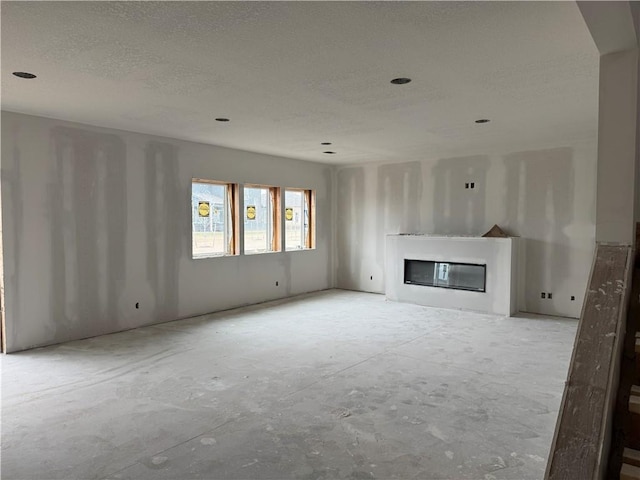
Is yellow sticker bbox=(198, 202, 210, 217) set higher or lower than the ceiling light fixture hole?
lower

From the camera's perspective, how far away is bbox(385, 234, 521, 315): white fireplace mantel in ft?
21.6

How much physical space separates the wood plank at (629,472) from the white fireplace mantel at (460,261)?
4.95m

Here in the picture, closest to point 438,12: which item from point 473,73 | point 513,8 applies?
point 513,8

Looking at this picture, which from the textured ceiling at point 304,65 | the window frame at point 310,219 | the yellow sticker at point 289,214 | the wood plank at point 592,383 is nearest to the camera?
the wood plank at point 592,383

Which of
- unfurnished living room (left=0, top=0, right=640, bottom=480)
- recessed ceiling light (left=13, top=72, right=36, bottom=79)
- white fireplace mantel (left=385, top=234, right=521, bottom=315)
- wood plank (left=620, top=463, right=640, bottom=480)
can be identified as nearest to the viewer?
wood plank (left=620, top=463, right=640, bottom=480)

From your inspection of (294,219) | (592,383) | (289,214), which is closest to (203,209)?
(289,214)

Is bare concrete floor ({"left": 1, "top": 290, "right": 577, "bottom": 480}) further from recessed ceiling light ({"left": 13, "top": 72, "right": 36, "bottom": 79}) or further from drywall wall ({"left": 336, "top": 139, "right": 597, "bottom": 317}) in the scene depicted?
recessed ceiling light ({"left": 13, "top": 72, "right": 36, "bottom": 79})

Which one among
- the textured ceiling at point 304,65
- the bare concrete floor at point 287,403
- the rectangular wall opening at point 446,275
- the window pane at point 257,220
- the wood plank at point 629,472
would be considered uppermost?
the textured ceiling at point 304,65

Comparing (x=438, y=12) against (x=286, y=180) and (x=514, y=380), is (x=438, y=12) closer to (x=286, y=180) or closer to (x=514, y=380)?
(x=514, y=380)

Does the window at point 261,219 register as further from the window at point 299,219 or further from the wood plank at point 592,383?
the wood plank at point 592,383

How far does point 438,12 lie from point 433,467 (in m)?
2.47

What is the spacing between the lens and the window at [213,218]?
6.66m

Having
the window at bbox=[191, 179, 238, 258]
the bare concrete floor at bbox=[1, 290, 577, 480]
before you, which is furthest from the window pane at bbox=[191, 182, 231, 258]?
the bare concrete floor at bbox=[1, 290, 577, 480]

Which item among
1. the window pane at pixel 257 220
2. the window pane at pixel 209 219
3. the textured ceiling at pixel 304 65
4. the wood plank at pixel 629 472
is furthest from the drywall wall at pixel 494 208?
the wood plank at pixel 629 472
